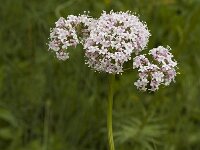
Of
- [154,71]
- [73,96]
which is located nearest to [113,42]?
[154,71]

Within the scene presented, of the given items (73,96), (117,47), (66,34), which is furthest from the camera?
(73,96)

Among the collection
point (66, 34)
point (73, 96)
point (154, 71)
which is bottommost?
point (154, 71)

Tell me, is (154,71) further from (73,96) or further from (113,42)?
(73,96)

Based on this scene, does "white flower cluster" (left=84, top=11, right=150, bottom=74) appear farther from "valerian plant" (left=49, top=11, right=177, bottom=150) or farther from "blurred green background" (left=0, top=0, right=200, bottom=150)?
"blurred green background" (left=0, top=0, right=200, bottom=150)

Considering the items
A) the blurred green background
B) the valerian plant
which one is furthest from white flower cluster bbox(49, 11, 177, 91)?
the blurred green background

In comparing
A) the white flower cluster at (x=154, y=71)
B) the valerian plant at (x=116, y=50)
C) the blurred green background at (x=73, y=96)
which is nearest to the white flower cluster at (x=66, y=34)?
the valerian plant at (x=116, y=50)

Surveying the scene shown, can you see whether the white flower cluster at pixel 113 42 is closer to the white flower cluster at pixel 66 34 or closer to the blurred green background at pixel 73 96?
the white flower cluster at pixel 66 34

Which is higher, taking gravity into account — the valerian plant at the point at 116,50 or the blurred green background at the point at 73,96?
the blurred green background at the point at 73,96

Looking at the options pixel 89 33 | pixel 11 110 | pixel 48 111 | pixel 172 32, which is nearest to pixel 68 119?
pixel 48 111
